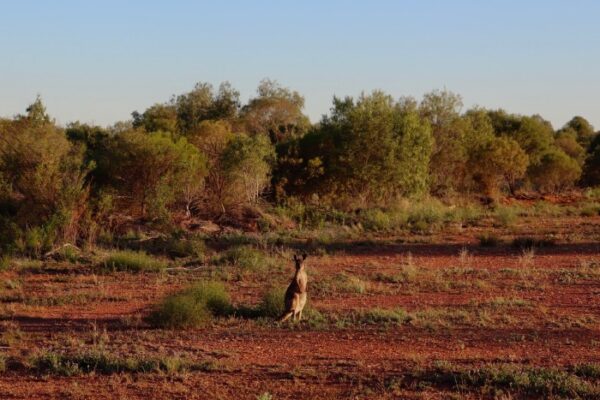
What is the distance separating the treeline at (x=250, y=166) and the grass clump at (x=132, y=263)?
115 inches

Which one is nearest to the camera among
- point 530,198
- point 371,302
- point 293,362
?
point 293,362

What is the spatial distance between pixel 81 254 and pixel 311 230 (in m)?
8.61

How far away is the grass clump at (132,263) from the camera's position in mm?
18641

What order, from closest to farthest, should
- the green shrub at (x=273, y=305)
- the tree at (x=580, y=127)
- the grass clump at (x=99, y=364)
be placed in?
the grass clump at (x=99, y=364) < the green shrub at (x=273, y=305) < the tree at (x=580, y=127)

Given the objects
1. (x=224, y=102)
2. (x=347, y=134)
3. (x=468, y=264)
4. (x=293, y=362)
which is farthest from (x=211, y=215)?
(x=224, y=102)

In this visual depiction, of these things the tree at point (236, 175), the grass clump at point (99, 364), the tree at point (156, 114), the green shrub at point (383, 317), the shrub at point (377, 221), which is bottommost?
the grass clump at point (99, 364)

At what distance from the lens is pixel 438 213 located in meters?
28.5

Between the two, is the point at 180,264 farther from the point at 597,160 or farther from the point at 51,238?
the point at 597,160

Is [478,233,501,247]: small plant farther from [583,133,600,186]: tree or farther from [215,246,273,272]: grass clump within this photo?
[583,133,600,186]: tree

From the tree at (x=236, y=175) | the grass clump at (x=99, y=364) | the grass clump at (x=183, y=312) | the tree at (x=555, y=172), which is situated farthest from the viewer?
the tree at (x=555, y=172)

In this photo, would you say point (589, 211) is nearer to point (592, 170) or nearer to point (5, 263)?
point (592, 170)

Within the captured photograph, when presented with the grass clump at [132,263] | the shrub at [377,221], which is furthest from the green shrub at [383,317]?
the shrub at [377,221]

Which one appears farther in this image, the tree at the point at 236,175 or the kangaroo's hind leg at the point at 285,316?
the tree at the point at 236,175

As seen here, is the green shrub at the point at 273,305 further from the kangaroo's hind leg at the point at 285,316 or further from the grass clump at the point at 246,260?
the grass clump at the point at 246,260
